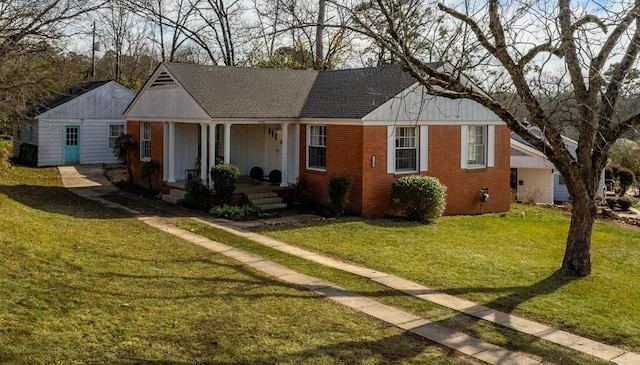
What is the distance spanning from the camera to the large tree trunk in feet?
35.9

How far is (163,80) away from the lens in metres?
21.2

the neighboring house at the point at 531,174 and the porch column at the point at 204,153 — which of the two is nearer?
the porch column at the point at 204,153

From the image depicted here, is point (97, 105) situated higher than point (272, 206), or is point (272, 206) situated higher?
point (97, 105)

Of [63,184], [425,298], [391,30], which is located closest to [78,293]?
[425,298]

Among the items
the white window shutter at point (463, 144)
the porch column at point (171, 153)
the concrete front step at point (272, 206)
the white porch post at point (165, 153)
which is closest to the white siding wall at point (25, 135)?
the white porch post at point (165, 153)

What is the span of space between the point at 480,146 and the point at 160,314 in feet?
52.1

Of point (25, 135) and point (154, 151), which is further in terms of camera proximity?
point (25, 135)

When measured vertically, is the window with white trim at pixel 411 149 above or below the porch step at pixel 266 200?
above

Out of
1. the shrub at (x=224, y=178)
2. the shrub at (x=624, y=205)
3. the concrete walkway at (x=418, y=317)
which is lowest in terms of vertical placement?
the concrete walkway at (x=418, y=317)

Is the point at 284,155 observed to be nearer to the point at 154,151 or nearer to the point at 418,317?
the point at 154,151

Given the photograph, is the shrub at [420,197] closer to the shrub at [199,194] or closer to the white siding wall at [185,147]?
the shrub at [199,194]

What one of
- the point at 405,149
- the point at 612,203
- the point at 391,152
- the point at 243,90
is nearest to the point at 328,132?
the point at 391,152

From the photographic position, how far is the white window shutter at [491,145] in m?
20.9

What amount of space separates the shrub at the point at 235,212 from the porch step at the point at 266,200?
0.59 meters
